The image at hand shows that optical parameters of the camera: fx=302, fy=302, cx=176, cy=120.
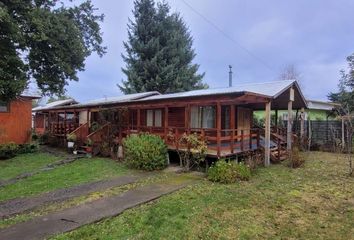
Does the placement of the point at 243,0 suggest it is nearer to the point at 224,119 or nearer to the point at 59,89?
the point at 224,119

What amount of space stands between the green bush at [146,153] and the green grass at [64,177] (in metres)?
0.56

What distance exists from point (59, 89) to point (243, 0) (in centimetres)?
1077

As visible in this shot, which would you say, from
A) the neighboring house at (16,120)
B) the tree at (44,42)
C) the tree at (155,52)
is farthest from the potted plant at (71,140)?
the tree at (155,52)

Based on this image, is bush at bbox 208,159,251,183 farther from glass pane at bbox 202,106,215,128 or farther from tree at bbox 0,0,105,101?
tree at bbox 0,0,105,101

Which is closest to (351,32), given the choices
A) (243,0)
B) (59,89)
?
(243,0)

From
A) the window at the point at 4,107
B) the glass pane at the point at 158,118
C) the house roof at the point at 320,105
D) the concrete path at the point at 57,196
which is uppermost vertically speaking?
the house roof at the point at 320,105

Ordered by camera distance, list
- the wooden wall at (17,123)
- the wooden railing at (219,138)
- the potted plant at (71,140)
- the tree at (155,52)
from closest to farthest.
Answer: the wooden railing at (219,138), the potted plant at (71,140), the wooden wall at (17,123), the tree at (155,52)

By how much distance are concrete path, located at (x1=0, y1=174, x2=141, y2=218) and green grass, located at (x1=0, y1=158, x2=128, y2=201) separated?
1.68ft

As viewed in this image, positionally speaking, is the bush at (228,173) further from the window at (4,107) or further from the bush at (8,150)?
the window at (4,107)

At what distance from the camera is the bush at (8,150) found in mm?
16562

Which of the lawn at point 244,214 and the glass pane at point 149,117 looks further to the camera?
the glass pane at point 149,117

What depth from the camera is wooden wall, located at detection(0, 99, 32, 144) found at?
18.2m

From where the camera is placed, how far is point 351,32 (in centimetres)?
2466

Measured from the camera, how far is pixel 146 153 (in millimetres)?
11664
